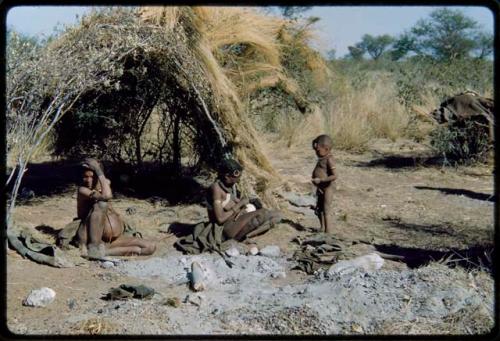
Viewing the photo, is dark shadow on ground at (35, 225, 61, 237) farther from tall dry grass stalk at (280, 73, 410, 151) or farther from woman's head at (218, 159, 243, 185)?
tall dry grass stalk at (280, 73, 410, 151)

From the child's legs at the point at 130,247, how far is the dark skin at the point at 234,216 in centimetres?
73

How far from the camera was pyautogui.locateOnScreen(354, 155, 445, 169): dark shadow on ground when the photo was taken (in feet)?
38.4

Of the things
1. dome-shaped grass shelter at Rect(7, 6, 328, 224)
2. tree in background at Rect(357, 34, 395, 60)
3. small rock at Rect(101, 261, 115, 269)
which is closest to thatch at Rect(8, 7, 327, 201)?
dome-shaped grass shelter at Rect(7, 6, 328, 224)

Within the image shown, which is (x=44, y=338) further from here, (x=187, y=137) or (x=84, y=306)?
(x=187, y=137)

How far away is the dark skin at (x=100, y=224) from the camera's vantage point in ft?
20.8

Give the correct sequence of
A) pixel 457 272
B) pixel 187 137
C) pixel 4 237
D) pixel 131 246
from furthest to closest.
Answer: pixel 187 137 < pixel 131 246 < pixel 4 237 < pixel 457 272

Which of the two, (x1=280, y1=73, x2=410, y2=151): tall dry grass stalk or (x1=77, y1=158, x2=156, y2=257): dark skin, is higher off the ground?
(x1=280, y1=73, x2=410, y2=151): tall dry grass stalk

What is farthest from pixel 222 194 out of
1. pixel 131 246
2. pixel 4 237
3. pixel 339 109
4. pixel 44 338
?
pixel 339 109

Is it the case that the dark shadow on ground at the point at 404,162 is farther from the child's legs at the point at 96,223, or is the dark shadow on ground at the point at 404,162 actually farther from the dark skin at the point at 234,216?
the child's legs at the point at 96,223

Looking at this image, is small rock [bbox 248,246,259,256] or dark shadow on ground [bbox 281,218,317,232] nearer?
small rock [bbox 248,246,259,256]

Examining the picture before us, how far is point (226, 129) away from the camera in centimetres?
792

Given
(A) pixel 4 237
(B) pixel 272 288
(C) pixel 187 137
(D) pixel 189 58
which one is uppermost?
(D) pixel 189 58

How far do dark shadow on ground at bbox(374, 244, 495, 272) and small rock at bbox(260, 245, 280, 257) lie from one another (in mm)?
1015

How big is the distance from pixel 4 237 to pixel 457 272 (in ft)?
12.8
